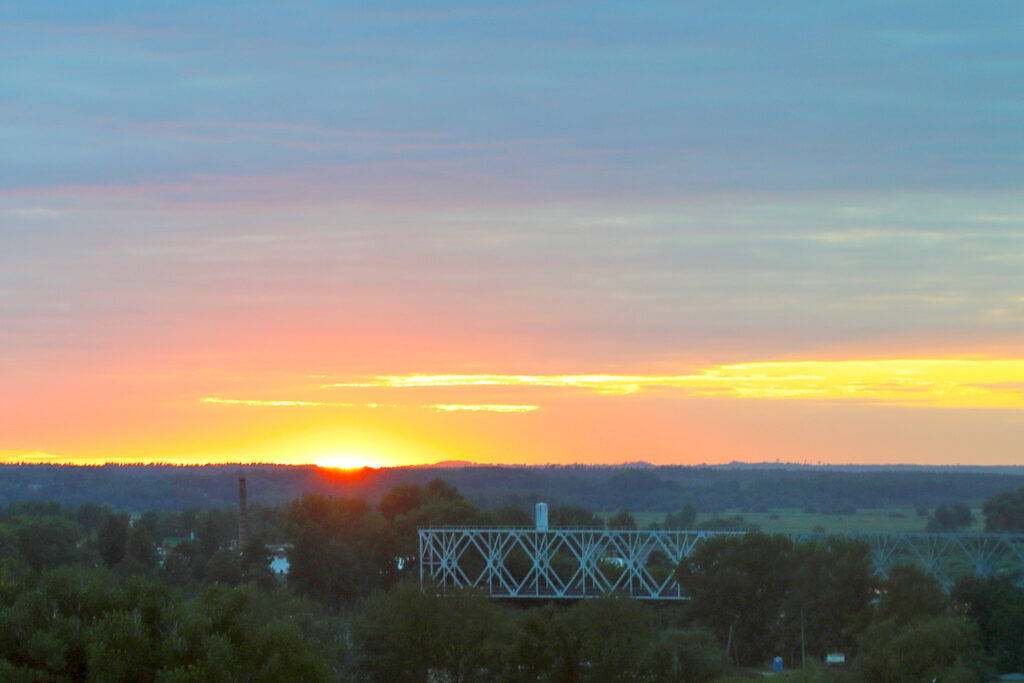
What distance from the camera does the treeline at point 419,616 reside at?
51375 millimetres

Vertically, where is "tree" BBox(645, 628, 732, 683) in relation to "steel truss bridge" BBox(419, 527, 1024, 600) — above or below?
below

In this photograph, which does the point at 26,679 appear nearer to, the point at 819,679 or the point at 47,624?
the point at 47,624

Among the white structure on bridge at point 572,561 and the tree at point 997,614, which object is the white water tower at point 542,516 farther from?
the tree at point 997,614

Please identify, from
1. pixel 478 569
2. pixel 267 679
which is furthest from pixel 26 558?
pixel 267 679

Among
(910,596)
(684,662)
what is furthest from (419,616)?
(910,596)

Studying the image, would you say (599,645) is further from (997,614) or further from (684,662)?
(997,614)

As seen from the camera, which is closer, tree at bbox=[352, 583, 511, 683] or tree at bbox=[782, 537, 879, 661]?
tree at bbox=[352, 583, 511, 683]

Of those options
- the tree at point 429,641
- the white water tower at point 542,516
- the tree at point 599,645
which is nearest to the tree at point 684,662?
the tree at point 599,645

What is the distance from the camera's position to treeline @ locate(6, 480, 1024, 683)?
51375 millimetres

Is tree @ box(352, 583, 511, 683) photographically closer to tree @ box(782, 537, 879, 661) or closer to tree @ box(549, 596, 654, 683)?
tree @ box(549, 596, 654, 683)

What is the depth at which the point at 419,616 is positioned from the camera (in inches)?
2793

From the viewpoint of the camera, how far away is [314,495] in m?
135

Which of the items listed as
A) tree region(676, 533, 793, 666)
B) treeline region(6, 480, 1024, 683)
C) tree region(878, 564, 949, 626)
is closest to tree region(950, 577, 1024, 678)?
treeline region(6, 480, 1024, 683)

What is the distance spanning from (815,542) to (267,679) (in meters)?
61.0
